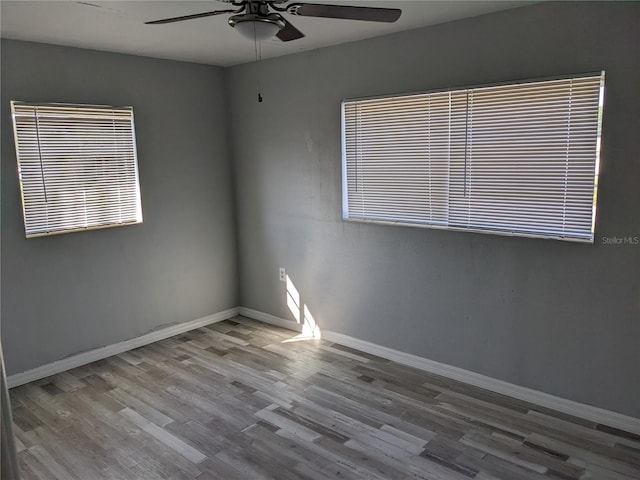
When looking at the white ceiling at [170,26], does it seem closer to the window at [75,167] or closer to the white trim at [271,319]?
the window at [75,167]

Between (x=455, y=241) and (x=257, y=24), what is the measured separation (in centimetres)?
200

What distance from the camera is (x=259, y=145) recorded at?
4523mm

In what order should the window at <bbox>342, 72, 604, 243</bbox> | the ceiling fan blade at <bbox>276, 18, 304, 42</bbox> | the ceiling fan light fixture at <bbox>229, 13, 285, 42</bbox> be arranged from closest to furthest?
the ceiling fan light fixture at <bbox>229, 13, 285, 42</bbox> < the ceiling fan blade at <bbox>276, 18, 304, 42</bbox> < the window at <bbox>342, 72, 604, 243</bbox>

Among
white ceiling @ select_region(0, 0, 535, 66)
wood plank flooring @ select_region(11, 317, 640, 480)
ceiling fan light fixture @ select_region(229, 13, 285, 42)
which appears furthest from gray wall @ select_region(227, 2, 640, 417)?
ceiling fan light fixture @ select_region(229, 13, 285, 42)

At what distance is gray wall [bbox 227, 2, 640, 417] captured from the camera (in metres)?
2.72

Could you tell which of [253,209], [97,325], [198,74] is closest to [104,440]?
[97,325]

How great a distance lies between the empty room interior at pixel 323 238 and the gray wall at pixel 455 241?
2 centimetres

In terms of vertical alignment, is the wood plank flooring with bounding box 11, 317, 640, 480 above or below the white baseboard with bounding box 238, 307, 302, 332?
below

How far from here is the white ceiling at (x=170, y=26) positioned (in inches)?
107

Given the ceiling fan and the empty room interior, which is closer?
the ceiling fan

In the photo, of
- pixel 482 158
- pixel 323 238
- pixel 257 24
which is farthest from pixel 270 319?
pixel 257 24

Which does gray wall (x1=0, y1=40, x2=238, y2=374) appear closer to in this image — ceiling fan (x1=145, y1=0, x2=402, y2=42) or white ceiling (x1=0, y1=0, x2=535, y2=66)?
white ceiling (x1=0, y1=0, x2=535, y2=66)

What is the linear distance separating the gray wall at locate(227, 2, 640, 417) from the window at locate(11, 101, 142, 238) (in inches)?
44.1

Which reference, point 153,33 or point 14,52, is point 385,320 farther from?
point 14,52
